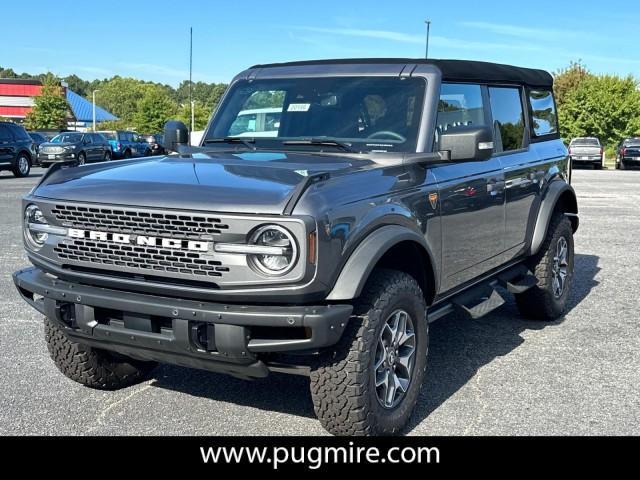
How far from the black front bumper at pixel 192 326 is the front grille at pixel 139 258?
0.14 m

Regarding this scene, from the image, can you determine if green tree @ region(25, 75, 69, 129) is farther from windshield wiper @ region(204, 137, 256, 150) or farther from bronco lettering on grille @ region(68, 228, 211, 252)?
bronco lettering on grille @ region(68, 228, 211, 252)

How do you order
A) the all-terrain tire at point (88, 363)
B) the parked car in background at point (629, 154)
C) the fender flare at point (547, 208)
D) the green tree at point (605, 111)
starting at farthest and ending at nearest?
the green tree at point (605, 111) → the parked car in background at point (629, 154) → the fender flare at point (547, 208) → the all-terrain tire at point (88, 363)

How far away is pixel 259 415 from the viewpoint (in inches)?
158

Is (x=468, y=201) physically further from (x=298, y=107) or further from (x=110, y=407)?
(x=110, y=407)

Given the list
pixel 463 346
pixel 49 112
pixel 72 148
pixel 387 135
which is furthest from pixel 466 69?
pixel 49 112

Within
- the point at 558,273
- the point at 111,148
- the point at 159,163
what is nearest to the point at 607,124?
the point at 111,148

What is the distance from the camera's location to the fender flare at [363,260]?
3242 millimetres

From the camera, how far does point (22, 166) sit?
2377 cm

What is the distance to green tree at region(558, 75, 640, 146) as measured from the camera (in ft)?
159

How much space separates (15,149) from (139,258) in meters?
21.9

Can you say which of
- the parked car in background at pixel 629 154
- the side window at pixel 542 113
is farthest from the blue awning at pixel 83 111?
the side window at pixel 542 113

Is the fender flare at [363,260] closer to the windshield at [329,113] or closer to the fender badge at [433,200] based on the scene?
the fender badge at [433,200]
